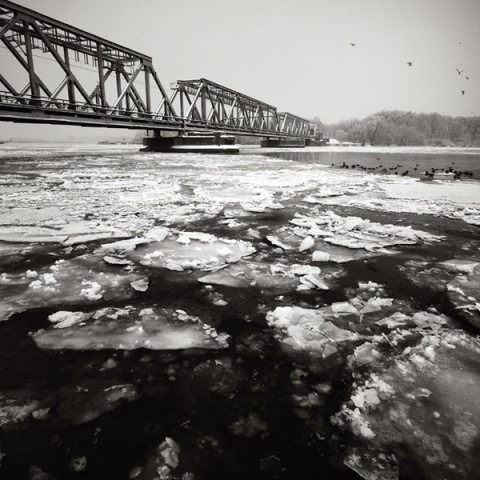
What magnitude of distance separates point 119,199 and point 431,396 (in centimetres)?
463

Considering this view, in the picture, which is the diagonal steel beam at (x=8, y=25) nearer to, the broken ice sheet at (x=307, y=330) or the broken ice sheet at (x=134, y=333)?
the broken ice sheet at (x=134, y=333)

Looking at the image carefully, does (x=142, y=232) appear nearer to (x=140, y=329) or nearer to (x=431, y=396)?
(x=140, y=329)

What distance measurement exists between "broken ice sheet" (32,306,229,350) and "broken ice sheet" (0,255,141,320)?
0.25m

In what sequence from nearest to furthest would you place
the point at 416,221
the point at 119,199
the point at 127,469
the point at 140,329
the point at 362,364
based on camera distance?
the point at 127,469, the point at 362,364, the point at 140,329, the point at 416,221, the point at 119,199

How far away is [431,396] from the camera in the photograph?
1.07 m

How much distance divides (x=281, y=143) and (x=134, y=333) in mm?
51115

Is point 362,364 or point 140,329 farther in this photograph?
point 140,329

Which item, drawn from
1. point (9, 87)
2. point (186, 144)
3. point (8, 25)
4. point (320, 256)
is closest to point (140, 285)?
point (320, 256)

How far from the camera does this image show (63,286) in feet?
6.01

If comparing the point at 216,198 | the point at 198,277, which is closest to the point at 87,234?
the point at 198,277

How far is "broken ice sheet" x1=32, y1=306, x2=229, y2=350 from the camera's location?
1.31 m

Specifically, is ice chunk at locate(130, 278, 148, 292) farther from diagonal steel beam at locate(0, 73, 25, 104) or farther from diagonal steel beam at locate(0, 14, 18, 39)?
diagonal steel beam at locate(0, 14, 18, 39)

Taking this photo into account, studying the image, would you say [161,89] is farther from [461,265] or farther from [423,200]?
[461,265]

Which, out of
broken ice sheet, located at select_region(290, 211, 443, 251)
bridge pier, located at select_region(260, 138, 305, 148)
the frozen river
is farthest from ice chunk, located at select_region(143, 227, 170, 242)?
bridge pier, located at select_region(260, 138, 305, 148)
